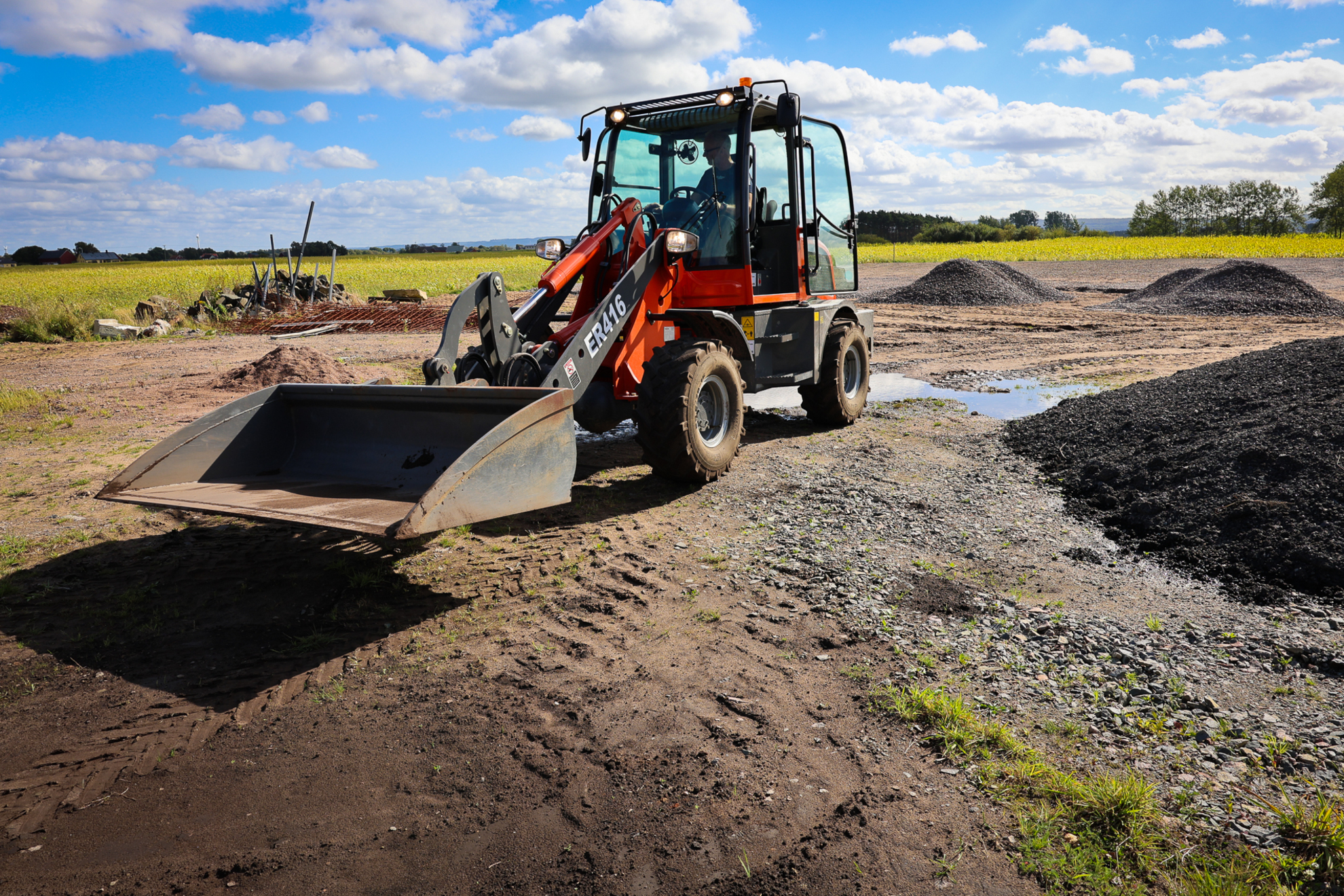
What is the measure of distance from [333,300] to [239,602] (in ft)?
71.7

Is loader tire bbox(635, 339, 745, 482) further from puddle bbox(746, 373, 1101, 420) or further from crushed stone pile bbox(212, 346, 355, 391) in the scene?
crushed stone pile bbox(212, 346, 355, 391)

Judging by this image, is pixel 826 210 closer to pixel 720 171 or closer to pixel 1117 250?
pixel 720 171

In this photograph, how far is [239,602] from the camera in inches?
177

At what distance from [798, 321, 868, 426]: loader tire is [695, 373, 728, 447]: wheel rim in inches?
82.9

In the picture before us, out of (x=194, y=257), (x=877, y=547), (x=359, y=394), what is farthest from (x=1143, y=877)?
(x=194, y=257)

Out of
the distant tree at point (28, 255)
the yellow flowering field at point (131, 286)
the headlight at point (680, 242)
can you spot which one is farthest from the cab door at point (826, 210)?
the distant tree at point (28, 255)

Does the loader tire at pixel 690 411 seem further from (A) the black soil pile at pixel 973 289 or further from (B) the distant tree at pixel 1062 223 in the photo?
(B) the distant tree at pixel 1062 223

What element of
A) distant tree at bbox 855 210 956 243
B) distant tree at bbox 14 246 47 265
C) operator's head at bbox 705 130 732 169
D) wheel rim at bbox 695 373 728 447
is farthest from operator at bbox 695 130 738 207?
distant tree at bbox 14 246 47 265

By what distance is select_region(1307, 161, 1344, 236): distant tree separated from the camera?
229 ft

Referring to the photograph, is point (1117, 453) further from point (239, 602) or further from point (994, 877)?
point (239, 602)

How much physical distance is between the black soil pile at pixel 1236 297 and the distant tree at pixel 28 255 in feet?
346

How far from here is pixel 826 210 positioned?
8219 mm

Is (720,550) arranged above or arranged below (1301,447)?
below

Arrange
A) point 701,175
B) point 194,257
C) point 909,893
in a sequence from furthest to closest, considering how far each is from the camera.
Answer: point 194,257
point 701,175
point 909,893
